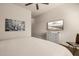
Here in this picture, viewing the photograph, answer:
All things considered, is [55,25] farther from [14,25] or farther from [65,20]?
[14,25]

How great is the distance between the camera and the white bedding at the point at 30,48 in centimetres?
127

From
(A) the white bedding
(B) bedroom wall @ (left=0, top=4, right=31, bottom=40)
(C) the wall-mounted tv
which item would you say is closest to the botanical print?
(B) bedroom wall @ (left=0, top=4, right=31, bottom=40)

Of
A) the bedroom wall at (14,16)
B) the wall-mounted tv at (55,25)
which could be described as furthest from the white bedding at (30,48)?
the wall-mounted tv at (55,25)

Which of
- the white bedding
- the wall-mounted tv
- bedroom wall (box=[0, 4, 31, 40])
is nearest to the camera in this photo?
the white bedding

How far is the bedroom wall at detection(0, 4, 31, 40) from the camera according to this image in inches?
54.1

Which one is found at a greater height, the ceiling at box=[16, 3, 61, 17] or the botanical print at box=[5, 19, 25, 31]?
the ceiling at box=[16, 3, 61, 17]

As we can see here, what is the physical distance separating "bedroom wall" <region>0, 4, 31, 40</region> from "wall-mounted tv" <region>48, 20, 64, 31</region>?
33cm

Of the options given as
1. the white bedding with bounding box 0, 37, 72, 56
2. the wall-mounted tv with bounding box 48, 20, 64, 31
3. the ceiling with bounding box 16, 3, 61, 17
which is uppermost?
the ceiling with bounding box 16, 3, 61, 17

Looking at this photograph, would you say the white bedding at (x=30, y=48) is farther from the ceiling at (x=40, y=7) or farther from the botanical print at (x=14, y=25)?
the ceiling at (x=40, y=7)

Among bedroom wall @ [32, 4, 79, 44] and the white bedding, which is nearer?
the white bedding

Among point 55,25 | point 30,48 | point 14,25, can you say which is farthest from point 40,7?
point 30,48

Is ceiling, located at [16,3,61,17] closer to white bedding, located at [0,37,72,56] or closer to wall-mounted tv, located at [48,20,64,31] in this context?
wall-mounted tv, located at [48,20,64,31]

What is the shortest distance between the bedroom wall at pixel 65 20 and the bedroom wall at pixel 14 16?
4.5 inches

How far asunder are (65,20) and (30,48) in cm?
67
